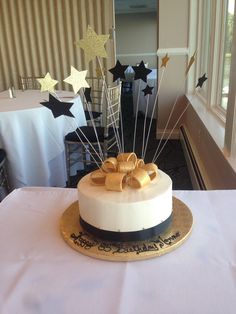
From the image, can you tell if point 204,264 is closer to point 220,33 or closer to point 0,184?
point 0,184

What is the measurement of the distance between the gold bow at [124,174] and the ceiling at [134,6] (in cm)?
688

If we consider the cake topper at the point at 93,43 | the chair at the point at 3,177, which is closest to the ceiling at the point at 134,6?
the chair at the point at 3,177

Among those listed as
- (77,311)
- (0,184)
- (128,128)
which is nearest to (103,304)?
(77,311)

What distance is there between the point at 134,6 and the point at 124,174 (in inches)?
310

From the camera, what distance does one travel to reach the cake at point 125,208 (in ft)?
2.14

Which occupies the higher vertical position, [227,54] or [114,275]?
[227,54]

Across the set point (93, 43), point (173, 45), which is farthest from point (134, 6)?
point (93, 43)

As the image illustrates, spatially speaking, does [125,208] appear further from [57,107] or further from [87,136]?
[87,136]

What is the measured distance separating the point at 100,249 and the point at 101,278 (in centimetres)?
8

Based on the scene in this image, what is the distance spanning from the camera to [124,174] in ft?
2.31

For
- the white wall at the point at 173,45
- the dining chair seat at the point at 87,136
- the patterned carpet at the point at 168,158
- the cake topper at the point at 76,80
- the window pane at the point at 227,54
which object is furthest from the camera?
the white wall at the point at 173,45

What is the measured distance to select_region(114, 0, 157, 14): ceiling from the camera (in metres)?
6.93

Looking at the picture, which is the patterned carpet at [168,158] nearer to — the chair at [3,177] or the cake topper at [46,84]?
the chair at [3,177]

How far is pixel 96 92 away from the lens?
12.7ft
